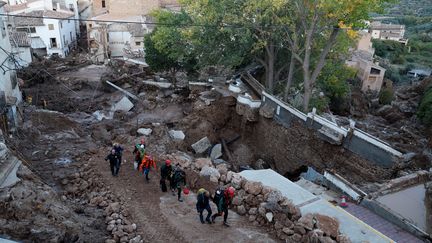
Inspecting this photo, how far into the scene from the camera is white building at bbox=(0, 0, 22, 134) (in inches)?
632

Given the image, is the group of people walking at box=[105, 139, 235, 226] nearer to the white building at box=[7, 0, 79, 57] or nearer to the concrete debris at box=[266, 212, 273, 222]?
the concrete debris at box=[266, 212, 273, 222]

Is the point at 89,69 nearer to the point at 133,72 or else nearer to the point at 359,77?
the point at 133,72

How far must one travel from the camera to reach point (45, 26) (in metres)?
39.9

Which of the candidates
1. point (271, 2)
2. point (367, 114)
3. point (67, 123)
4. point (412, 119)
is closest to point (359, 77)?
point (367, 114)

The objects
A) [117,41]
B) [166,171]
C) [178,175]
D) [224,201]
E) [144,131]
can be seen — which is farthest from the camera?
[117,41]

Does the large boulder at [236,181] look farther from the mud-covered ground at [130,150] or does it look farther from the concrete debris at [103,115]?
the concrete debris at [103,115]

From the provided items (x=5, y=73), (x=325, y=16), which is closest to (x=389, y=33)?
(x=325, y=16)

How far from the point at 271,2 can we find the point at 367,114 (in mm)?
23618

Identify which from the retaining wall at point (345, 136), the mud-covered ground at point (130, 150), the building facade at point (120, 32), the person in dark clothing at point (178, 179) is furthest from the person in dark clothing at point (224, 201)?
the building facade at point (120, 32)

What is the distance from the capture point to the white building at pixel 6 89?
1605 cm

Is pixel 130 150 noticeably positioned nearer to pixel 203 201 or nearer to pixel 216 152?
pixel 203 201

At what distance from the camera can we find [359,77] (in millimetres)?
44406

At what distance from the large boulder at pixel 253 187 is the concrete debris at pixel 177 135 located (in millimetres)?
8874

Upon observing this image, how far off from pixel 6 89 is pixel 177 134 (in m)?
8.92
